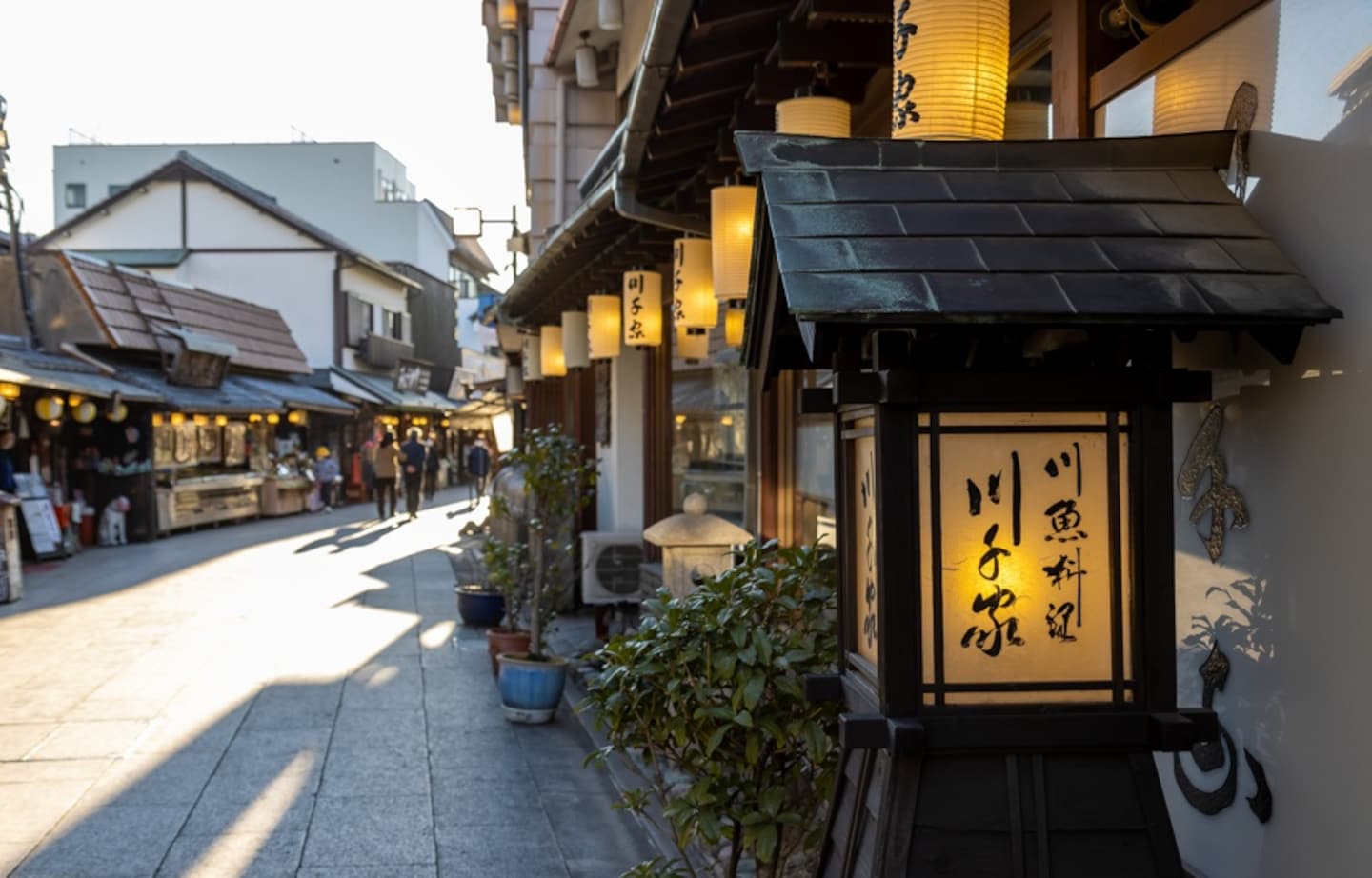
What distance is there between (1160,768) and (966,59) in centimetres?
247

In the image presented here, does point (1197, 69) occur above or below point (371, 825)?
above

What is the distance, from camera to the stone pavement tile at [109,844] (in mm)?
6602

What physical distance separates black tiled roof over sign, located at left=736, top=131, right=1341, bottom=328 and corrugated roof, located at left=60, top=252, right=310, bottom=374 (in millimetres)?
25555

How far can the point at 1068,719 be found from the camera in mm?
3385

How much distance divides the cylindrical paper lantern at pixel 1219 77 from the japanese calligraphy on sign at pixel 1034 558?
3.76 feet

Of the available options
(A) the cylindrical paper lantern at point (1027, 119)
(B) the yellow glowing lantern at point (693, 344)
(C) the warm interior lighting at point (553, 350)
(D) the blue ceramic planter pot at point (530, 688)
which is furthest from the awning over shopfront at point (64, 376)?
(A) the cylindrical paper lantern at point (1027, 119)

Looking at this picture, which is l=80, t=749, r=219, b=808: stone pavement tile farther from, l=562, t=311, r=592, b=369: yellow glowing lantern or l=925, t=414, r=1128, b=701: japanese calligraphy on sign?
l=562, t=311, r=592, b=369: yellow glowing lantern

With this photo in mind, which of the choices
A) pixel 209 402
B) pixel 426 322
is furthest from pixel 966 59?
→ pixel 426 322

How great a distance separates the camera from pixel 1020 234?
11.1 ft

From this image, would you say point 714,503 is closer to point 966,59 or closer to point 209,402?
point 966,59

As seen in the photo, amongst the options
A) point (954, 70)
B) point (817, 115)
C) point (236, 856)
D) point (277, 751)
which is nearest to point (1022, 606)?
point (954, 70)

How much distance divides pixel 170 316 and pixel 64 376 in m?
7.74

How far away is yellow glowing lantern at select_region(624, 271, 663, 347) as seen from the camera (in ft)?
39.6

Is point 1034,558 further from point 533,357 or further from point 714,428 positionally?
point 533,357
